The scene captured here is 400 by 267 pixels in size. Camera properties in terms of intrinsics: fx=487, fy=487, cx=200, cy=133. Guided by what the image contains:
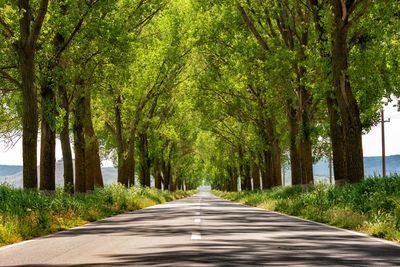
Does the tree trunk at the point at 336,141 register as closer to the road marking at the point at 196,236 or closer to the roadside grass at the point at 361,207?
the roadside grass at the point at 361,207

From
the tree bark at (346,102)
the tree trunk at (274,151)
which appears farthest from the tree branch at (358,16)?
the tree trunk at (274,151)

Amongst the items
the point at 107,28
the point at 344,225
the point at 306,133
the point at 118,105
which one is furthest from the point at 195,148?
the point at 344,225

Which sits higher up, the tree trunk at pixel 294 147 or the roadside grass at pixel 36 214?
the tree trunk at pixel 294 147

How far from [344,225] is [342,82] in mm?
6358

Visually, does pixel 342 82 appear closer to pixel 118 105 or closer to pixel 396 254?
pixel 396 254

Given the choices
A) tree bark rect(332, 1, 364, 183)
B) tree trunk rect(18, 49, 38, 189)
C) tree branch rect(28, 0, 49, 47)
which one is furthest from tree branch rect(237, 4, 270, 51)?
tree trunk rect(18, 49, 38, 189)

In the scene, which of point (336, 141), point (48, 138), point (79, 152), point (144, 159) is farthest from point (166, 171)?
point (48, 138)

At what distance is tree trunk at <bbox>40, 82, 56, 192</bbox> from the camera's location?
1716cm

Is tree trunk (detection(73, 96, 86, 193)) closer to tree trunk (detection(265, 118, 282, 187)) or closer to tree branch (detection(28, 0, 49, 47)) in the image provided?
tree branch (detection(28, 0, 49, 47))

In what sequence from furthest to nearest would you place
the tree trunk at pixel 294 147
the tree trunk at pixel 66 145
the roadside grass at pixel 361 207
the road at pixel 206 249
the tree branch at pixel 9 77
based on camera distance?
the tree trunk at pixel 294 147
the tree trunk at pixel 66 145
the tree branch at pixel 9 77
the roadside grass at pixel 361 207
the road at pixel 206 249

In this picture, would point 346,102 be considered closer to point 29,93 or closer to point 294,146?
point 294,146

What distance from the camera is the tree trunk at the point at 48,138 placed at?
17.2 m

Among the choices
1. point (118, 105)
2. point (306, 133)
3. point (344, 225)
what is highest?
point (118, 105)

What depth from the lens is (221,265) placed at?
6582 millimetres
